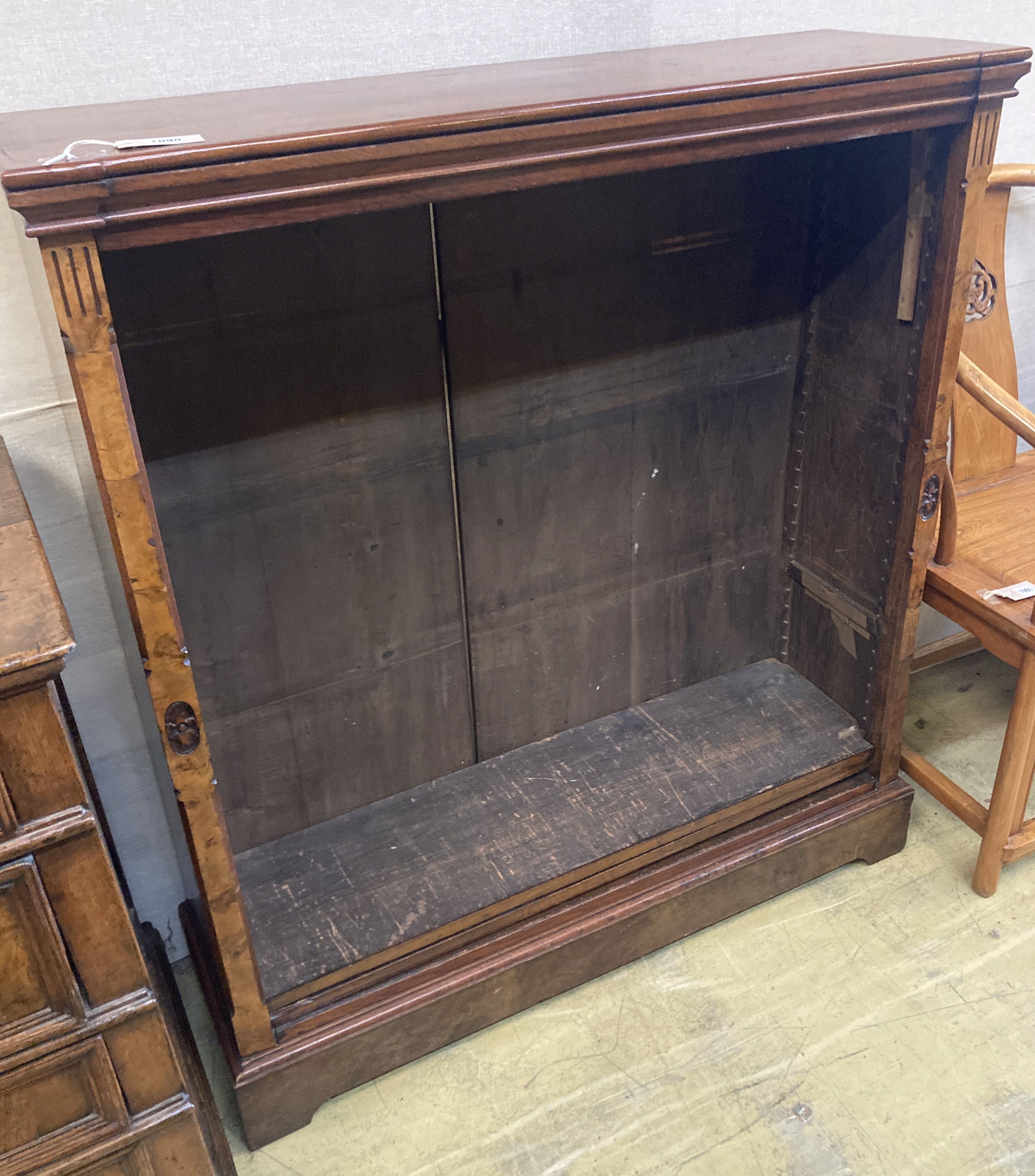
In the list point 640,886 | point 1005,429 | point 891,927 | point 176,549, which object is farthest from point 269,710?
point 1005,429

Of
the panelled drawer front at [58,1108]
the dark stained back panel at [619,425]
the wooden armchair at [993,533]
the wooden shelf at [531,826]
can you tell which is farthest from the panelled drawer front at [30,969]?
the wooden armchair at [993,533]

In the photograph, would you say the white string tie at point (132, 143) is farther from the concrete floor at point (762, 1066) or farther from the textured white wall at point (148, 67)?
the concrete floor at point (762, 1066)

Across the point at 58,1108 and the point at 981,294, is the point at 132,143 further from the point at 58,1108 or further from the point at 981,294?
the point at 981,294

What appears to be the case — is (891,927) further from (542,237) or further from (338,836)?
(542,237)

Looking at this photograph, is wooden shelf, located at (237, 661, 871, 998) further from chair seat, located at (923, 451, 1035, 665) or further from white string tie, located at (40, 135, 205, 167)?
white string tie, located at (40, 135, 205, 167)

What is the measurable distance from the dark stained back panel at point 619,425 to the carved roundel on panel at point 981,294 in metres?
0.41

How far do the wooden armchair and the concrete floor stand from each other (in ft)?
0.52

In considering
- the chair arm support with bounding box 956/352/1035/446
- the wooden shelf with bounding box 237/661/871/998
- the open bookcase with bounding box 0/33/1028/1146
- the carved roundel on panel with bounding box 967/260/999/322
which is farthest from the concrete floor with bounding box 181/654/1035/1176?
the carved roundel on panel with bounding box 967/260/999/322

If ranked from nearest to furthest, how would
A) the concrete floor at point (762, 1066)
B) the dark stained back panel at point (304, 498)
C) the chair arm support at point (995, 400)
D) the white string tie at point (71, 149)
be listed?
the white string tie at point (71, 149) → the dark stained back panel at point (304, 498) → the concrete floor at point (762, 1066) → the chair arm support at point (995, 400)

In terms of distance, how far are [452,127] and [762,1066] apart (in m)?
1.46

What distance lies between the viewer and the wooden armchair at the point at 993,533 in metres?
1.79

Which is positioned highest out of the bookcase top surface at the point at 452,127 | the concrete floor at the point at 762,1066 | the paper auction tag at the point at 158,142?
the paper auction tag at the point at 158,142

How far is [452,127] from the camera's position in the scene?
3.58 ft

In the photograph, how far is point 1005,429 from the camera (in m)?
2.17
